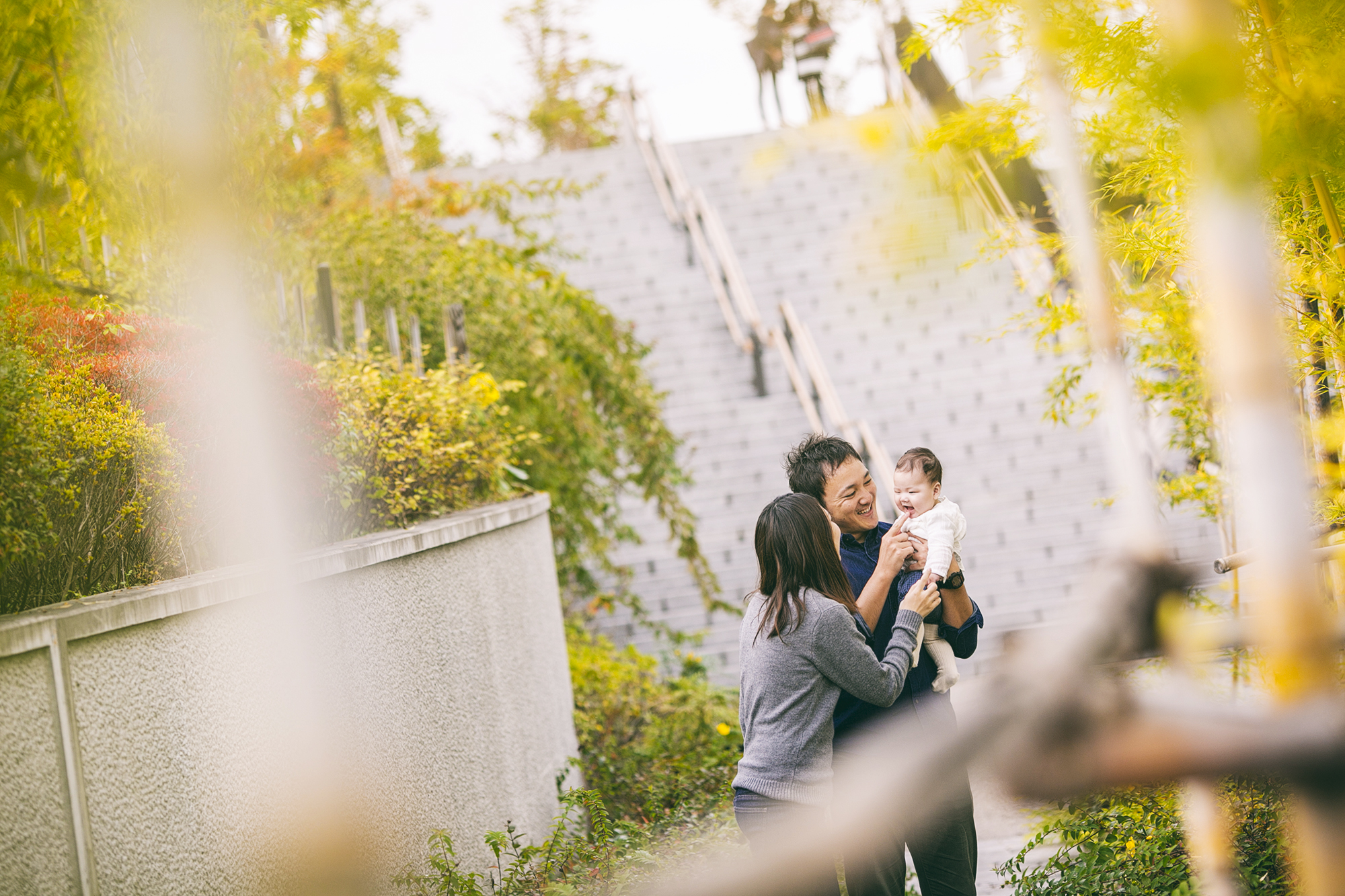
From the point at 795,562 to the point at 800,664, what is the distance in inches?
9.5

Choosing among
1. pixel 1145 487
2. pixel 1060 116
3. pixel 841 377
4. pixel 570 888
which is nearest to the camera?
pixel 1145 487

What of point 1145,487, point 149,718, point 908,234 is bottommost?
point 149,718

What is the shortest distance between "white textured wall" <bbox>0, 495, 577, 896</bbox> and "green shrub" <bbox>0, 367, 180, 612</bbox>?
0.23 meters

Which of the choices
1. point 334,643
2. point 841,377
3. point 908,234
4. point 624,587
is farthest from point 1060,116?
point 841,377

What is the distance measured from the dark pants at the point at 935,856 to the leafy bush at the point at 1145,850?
14.6 inches

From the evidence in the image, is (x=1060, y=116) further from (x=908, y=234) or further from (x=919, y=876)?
(x=919, y=876)

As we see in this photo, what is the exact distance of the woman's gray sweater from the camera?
93.0 inches

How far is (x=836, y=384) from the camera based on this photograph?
31.0ft

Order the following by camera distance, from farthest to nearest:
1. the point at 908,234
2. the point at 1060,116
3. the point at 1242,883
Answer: the point at 1242,883
the point at 908,234
the point at 1060,116

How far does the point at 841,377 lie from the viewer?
9.52 meters

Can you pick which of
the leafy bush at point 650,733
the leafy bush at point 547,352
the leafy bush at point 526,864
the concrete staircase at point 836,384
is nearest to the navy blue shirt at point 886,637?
the leafy bush at point 526,864

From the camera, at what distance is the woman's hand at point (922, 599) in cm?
249

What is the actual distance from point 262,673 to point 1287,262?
2.76 meters

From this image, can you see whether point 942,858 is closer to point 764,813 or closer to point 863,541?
point 764,813
